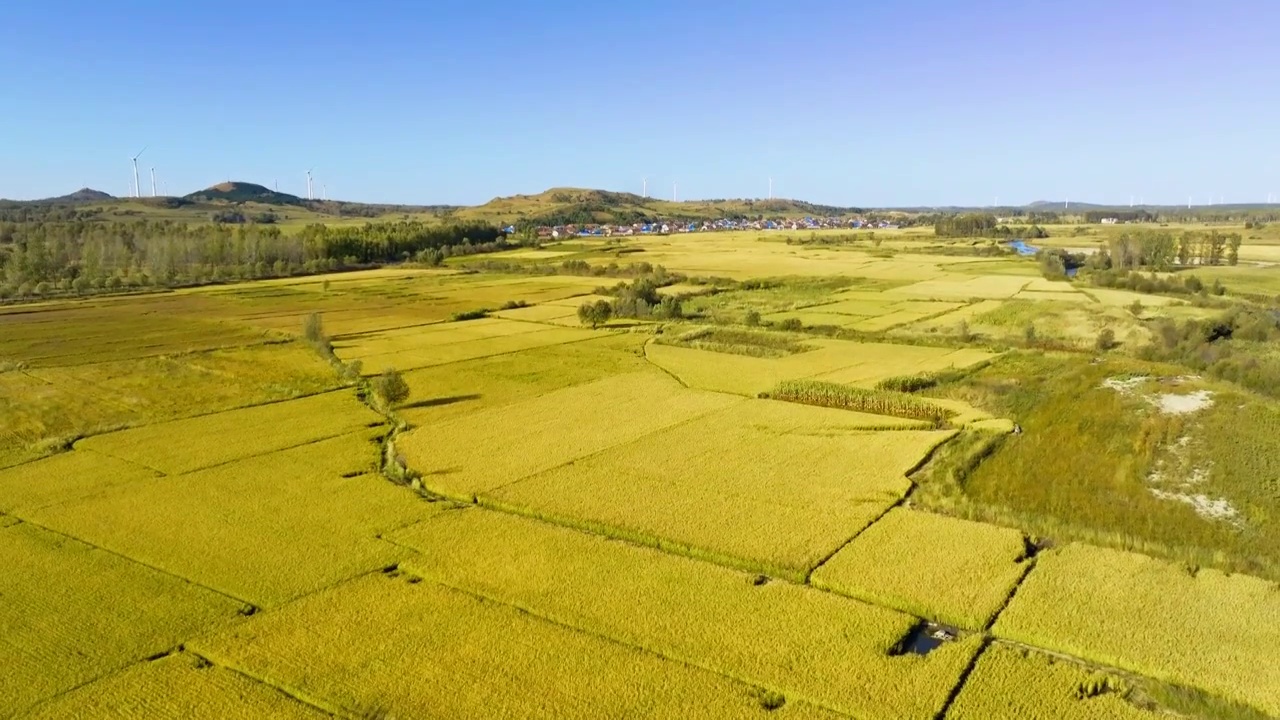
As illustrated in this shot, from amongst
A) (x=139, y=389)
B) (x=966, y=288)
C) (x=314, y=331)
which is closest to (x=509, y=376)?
(x=314, y=331)

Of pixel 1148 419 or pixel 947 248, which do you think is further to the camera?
pixel 947 248

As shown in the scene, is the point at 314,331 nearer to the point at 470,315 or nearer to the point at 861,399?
the point at 470,315

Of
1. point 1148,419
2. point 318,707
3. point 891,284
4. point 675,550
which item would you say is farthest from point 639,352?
point 891,284

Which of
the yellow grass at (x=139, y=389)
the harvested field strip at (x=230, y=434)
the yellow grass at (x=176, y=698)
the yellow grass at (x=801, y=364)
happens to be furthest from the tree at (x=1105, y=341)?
the yellow grass at (x=176, y=698)

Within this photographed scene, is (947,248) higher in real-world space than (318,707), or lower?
higher

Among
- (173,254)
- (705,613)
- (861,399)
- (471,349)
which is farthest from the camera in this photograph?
(173,254)

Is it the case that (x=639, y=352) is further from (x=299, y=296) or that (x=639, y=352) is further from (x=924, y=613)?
(x=299, y=296)

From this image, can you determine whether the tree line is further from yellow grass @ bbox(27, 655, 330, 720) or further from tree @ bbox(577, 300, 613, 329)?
yellow grass @ bbox(27, 655, 330, 720)
